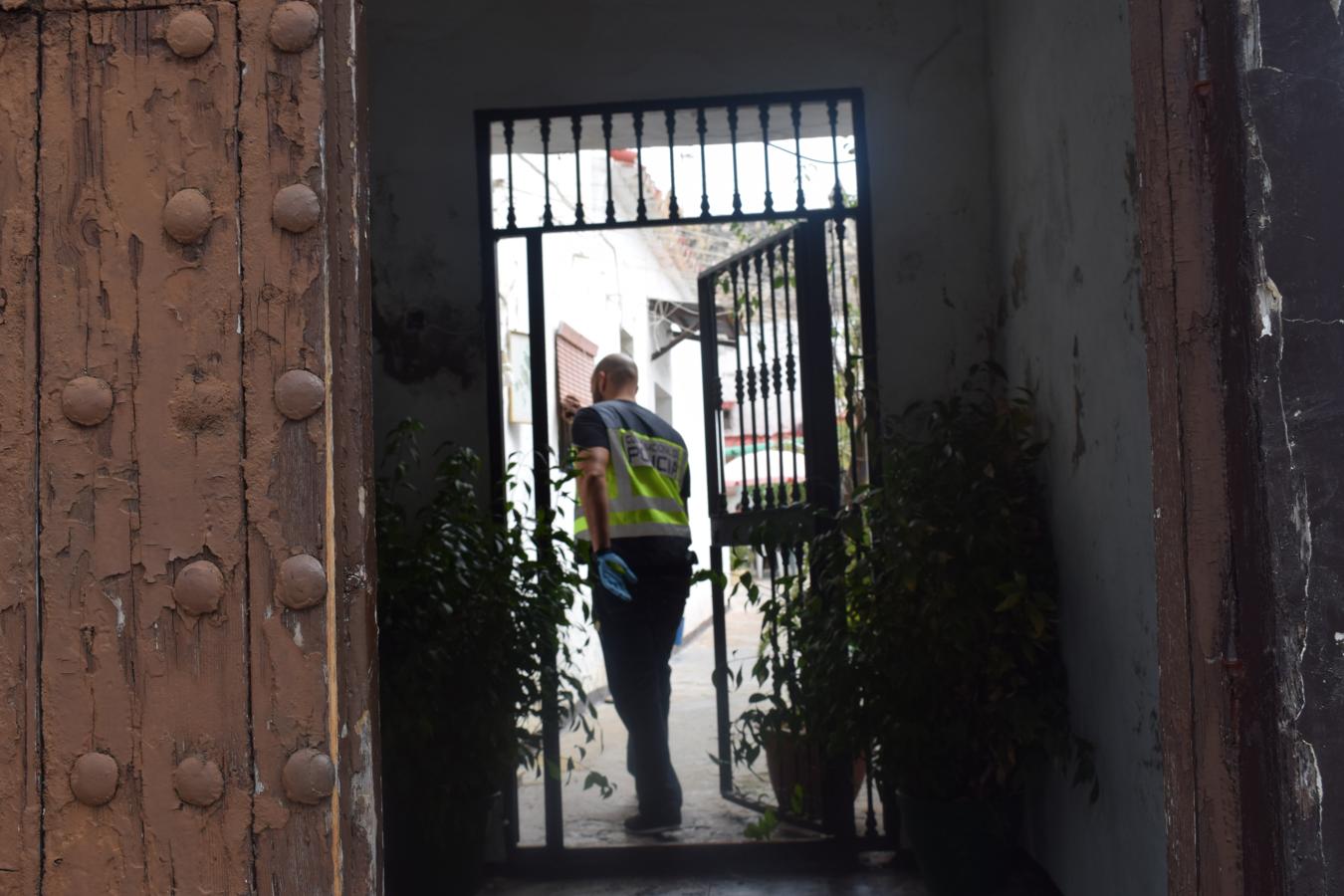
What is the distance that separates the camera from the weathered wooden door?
3.72 ft

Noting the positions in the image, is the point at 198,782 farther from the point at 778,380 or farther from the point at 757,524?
the point at 778,380

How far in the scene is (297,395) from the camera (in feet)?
3.76

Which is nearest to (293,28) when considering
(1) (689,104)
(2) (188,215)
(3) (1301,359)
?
(2) (188,215)

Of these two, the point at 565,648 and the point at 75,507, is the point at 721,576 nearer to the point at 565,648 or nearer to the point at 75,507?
the point at 565,648

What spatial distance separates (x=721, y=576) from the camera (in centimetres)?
394

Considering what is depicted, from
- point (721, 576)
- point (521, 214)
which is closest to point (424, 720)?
point (721, 576)

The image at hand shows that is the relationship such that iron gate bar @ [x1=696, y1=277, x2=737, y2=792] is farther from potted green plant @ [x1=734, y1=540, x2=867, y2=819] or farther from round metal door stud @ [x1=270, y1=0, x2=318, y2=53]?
round metal door stud @ [x1=270, y1=0, x2=318, y2=53]

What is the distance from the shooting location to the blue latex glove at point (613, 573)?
415cm

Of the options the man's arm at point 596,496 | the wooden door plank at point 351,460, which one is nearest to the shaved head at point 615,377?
the man's arm at point 596,496

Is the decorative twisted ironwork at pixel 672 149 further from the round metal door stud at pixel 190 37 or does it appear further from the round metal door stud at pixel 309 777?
the round metal door stud at pixel 309 777

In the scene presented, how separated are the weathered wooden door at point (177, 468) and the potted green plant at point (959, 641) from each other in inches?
88.3

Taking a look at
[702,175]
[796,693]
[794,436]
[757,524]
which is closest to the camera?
[796,693]

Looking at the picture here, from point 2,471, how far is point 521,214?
20.2 feet

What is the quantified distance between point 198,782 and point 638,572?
10.8ft
